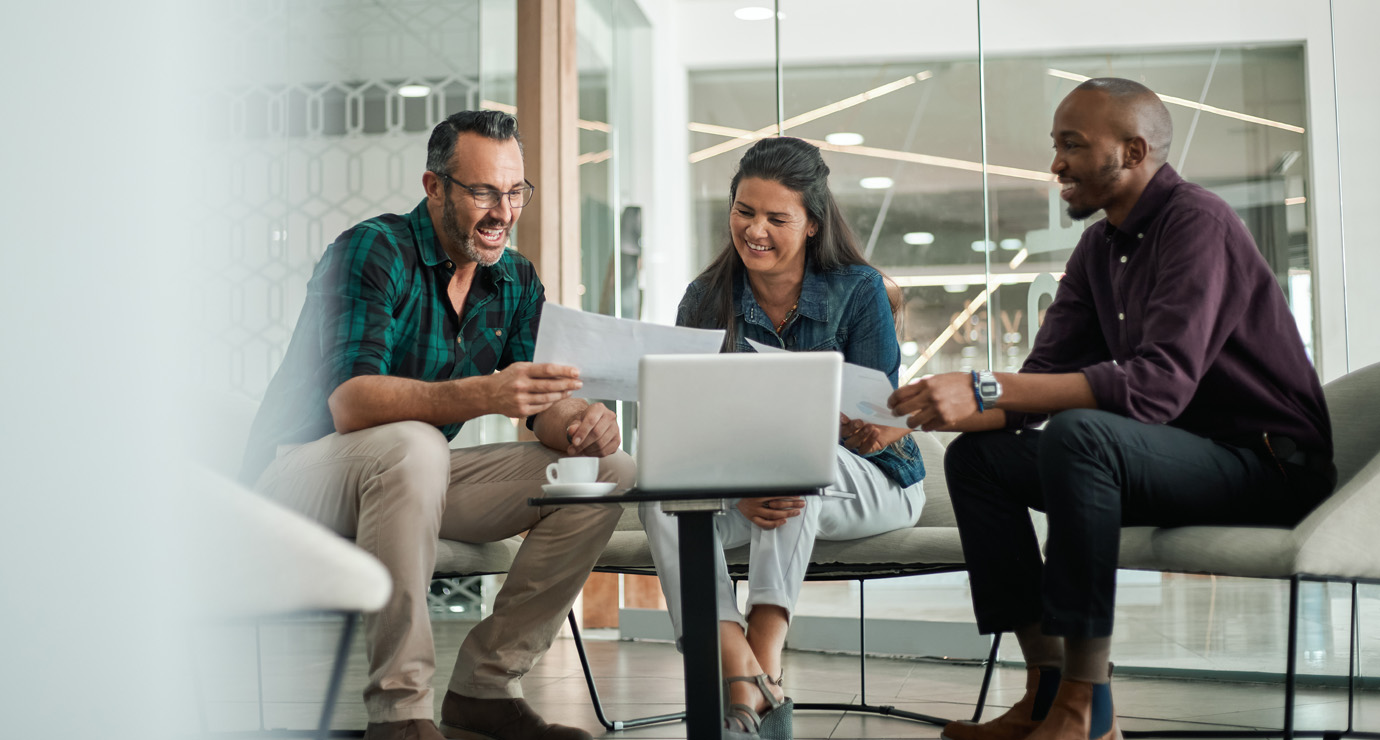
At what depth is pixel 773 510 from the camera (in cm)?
199

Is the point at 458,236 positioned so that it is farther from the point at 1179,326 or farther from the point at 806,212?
the point at 1179,326

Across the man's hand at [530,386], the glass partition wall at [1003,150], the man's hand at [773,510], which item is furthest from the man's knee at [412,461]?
the glass partition wall at [1003,150]

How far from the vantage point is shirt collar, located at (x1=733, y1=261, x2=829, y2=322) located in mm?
2332

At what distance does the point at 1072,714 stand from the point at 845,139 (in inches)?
103

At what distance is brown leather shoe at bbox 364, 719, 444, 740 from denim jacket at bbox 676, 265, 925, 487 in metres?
0.92

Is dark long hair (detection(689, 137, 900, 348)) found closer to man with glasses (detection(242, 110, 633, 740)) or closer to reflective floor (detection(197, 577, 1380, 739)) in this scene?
man with glasses (detection(242, 110, 633, 740))

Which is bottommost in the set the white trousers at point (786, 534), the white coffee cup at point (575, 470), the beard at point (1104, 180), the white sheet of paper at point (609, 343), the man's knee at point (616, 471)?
the white trousers at point (786, 534)

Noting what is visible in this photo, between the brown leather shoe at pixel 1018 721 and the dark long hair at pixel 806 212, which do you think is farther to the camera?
the dark long hair at pixel 806 212

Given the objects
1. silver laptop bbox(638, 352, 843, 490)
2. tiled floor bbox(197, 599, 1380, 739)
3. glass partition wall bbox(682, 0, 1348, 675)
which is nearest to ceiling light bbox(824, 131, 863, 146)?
glass partition wall bbox(682, 0, 1348, 675)

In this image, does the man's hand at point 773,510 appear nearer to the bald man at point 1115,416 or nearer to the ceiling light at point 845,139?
the bald man at point 1115,416

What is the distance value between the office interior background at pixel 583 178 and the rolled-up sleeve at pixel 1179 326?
Result: 1235mm

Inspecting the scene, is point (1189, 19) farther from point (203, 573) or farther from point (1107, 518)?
point (203, 573)

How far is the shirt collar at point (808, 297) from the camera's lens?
233cm

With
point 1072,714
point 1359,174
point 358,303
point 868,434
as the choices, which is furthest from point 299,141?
point 1359,174
